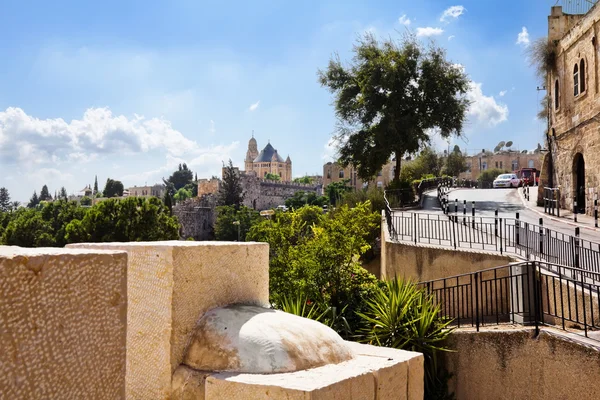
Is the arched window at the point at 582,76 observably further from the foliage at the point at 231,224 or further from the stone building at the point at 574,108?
the foliage at the point at 231,224

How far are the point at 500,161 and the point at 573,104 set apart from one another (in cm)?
7606

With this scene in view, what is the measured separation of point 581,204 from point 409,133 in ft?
27.4

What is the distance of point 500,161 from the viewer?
93.1 metres

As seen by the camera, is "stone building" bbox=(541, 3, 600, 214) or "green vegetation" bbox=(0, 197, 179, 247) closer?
"stone building" bbox=(541, 3, 600, 214)

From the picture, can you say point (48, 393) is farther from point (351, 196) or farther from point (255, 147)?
point (255, 147)

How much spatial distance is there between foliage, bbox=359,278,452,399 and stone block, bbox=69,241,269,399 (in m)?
4.07

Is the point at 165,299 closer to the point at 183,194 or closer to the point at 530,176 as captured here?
the point at 530,176

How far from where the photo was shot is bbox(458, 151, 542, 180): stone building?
298 ft

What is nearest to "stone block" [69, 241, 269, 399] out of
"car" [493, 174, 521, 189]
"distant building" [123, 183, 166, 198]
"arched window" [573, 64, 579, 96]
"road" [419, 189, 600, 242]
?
"road" [419, 189, 600, 242]

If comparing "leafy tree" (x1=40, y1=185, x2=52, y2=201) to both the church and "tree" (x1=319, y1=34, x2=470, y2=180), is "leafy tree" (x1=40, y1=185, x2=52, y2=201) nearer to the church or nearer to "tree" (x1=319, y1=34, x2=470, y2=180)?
the church

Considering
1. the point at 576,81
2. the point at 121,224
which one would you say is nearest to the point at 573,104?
the point at 576,81

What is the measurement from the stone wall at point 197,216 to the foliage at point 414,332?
67017 millimetres

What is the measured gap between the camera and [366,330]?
8156 millimetres

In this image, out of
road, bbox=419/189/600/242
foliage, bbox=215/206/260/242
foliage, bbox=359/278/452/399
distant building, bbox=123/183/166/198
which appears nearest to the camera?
foliage, bbox=359/278/452/399
